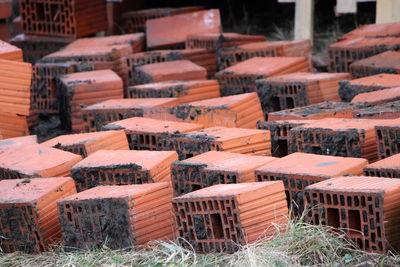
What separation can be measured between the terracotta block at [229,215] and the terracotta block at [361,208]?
21 cm

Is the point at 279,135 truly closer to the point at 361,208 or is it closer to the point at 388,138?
the point at 388,138

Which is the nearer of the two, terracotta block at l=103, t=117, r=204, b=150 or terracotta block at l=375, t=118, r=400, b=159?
terracotta block at l=375, t=118, r=400, b=159

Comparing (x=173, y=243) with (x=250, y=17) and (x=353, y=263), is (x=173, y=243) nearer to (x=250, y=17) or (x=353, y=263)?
(x=353, y=263)

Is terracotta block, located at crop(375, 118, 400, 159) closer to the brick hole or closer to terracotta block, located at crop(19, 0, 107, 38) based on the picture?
the brick hole

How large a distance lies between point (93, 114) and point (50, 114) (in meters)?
1.87

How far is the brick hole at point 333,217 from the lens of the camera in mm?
5160

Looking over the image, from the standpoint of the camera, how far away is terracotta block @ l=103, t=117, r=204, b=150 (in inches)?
284

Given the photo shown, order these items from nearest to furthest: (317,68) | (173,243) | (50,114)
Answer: (173,243) → (50,114) → (317,68)

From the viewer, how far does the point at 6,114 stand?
8633mm

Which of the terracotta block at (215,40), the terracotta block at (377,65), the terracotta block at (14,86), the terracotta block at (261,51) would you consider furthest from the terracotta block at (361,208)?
the terracotta block at (215,40)

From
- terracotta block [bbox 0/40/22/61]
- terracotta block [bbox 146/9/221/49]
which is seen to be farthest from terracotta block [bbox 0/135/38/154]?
terracotta block [bbox 146/9/221/49]

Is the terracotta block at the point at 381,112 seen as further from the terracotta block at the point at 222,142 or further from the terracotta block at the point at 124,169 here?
the terracotta block at the point at 124,169

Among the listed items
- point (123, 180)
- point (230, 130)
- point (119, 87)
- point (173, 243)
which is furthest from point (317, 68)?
point (173, 243)

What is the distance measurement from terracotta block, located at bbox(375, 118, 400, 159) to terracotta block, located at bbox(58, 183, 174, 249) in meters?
1.49
